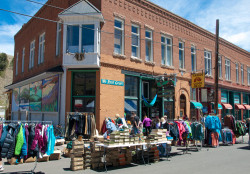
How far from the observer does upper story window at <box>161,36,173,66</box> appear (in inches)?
783

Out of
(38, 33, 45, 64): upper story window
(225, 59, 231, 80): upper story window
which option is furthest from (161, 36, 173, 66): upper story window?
(225, 59, 231, 80): upper story window

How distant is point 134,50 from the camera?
57.9ft

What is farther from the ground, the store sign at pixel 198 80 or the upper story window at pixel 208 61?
the upper story window at pixel 208 61

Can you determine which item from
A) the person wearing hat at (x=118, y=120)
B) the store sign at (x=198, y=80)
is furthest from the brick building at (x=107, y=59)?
the store sign at (x=198, y=80)

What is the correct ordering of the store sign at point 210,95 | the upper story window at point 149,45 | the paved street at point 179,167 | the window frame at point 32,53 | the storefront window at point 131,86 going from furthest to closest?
the store sign at point 210,95 → the window frame at point 32,53 → the upper story window at point 149,45 → the storefront window at point 131,86 → the paved street at point 179,167

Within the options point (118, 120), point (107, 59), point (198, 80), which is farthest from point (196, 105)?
point (107, 59)

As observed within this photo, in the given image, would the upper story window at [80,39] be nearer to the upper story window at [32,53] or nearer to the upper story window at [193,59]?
the upper story window at [32,53]

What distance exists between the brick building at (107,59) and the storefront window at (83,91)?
7cm

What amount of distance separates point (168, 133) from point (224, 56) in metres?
20.8

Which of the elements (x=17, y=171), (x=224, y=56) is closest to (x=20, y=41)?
(x=17, y=171)

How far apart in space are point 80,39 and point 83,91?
3.42 meters

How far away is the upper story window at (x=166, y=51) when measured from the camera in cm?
1989

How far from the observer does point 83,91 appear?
15.2 metres

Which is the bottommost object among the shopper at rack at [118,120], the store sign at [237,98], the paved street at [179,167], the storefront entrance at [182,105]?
the paved street at [179,167]
